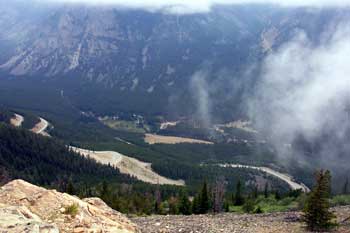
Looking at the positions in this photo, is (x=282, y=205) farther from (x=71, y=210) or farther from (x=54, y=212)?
(x=54, y=212)

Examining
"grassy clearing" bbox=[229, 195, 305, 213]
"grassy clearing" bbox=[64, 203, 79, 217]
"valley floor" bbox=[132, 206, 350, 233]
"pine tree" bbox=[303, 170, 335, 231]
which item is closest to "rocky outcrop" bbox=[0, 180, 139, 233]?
"grassy clearing" bbox=[64, 203, 79, 217]

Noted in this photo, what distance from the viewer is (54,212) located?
107 ft

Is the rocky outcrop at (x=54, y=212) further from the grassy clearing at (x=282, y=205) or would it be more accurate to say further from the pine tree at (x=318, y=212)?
the grassy clearing at (x=282, y=205)

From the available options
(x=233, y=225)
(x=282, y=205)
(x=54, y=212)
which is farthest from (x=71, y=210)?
(x=282, y=205)

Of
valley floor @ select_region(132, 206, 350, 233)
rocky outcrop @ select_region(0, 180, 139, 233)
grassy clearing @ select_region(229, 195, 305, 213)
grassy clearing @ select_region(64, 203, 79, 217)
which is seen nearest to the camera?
rocky outcrop @ select_region(0, 180, 139, 233)

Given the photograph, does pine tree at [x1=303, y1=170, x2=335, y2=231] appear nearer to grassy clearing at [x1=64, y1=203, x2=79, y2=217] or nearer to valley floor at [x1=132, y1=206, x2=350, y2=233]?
valley floor at [x1=132, y1=206, x2=350, y2=233]

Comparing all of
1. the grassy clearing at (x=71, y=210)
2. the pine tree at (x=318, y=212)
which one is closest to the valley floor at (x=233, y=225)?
the pine tree at (x=318, y=212)

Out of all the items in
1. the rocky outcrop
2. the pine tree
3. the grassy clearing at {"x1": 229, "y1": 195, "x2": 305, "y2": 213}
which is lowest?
the rocky outcrop

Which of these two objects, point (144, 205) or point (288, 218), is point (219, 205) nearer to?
point (144, 205)

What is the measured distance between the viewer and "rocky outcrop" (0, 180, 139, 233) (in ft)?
96.0

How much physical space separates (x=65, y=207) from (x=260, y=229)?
19.7 m

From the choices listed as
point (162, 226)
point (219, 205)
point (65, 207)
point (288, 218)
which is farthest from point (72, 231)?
point (219, 205)

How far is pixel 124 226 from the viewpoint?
35.2 meters

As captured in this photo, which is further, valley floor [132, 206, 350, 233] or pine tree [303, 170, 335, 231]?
pine tree [303, 170, 335, 231]
